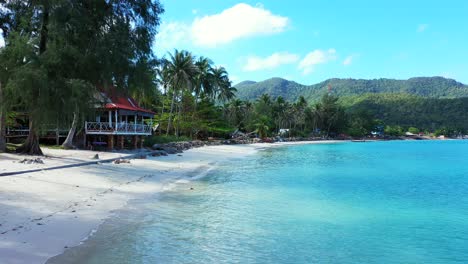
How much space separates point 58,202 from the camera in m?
11.0

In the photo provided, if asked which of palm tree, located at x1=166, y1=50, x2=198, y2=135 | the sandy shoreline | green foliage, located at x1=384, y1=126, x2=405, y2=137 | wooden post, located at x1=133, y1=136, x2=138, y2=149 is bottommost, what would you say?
the sandy shoreline

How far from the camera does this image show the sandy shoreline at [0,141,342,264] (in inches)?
286

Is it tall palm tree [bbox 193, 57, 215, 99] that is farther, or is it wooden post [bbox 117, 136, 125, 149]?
tall palm tree [bbox 193, 57, 215, 99]

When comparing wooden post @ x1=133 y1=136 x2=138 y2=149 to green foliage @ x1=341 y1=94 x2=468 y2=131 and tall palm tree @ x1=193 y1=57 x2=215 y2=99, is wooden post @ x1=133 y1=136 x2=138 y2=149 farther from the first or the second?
green foliage @ x1=341 y1=94 x2=468 y2=131

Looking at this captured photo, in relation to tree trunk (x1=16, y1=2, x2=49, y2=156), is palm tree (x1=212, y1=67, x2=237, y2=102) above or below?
above

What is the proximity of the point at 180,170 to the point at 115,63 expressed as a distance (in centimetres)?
689

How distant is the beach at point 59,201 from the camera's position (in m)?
7.29

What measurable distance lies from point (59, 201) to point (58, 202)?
14cm

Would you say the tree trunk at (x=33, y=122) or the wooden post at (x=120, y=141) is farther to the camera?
the wooden post at (x=120, y=141)

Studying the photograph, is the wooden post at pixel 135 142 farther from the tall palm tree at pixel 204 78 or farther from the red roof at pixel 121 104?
the tall palm tree at pixel 204 78

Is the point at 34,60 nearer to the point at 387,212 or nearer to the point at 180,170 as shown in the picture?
the point at 180,170

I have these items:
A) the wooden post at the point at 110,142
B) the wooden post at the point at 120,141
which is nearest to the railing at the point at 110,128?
the wooden post at the point at 110,142

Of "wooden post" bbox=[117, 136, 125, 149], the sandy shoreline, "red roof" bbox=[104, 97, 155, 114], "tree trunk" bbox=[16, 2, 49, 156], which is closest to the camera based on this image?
the sandy shoreline

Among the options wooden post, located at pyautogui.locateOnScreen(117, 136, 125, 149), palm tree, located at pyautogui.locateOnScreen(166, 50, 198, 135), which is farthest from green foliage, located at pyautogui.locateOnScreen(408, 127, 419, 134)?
wooden post, located at pyautogui.locateOnScreen(117, 136, 125, 149)
